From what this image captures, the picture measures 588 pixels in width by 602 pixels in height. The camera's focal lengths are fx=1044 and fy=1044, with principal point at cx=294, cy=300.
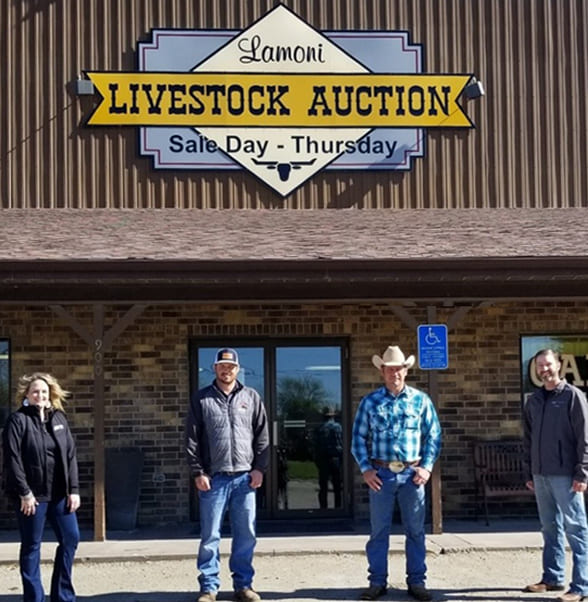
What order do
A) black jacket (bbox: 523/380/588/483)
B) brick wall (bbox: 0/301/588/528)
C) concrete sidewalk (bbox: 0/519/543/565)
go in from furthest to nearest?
brick wall (bbox: 0/301/588/528) < concrete sidewalk (bbox: 0/519/543/565) < black jacket (bbox: 523/380/588/483)

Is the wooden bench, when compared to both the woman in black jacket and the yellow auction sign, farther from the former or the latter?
the woman in black jacket

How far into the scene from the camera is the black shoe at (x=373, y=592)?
712cm

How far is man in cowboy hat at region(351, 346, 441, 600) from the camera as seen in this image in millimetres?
7098

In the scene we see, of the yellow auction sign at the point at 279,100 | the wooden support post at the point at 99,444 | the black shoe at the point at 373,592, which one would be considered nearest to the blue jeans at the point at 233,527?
the black shoe at the point at 373,592

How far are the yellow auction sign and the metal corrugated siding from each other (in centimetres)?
21

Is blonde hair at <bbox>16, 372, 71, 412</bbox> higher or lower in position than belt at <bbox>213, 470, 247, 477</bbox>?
higher

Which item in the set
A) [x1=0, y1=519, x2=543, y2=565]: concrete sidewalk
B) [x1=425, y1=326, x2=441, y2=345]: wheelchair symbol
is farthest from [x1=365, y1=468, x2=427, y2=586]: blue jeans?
[x1=425, y1=326, x2=441, y2=345]: wheelchair symbol

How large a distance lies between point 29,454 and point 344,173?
21.4 ft

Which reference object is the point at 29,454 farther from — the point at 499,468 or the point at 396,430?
the point at 499,468

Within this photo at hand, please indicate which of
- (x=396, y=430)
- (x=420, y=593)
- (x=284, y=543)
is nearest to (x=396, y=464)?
(x=396, y=430)

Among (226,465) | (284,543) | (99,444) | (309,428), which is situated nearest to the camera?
(226,465)

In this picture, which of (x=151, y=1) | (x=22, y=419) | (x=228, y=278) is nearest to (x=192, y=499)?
(x=228, y=278)

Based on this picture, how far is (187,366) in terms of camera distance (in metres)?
11.3

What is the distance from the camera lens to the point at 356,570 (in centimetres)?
836
